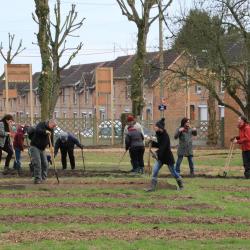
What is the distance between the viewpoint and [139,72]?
36344 millimetres

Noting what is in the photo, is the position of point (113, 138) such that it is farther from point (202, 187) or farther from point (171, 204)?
point (171, 204)

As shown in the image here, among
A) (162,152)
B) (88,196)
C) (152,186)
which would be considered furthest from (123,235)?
(162,152)

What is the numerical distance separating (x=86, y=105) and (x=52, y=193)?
6522cm

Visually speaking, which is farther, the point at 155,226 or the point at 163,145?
the point at 163,145

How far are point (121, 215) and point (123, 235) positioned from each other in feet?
6.05

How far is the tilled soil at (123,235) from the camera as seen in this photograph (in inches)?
386

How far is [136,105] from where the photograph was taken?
37.9 m

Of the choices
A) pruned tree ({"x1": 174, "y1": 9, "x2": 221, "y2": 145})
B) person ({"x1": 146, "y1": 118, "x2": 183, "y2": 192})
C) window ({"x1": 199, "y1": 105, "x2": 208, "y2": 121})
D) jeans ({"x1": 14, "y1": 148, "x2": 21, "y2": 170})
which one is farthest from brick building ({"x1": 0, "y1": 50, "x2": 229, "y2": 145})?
person ({"x1": 146, "y1": 118, "x2": 183, "y2": 192})

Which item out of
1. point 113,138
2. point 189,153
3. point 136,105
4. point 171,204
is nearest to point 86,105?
point 113,138

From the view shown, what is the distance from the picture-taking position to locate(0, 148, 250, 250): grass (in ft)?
31.3

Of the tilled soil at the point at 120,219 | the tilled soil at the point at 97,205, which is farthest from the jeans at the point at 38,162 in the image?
the tilled soil at the point at 120,219

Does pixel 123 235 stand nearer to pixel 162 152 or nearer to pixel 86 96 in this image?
pixel 162 152

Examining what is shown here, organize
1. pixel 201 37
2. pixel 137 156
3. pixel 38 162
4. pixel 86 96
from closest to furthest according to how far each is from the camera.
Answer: pixel 38 162 → pixel 137 156 → pixel 201 37 → pixel 86 96

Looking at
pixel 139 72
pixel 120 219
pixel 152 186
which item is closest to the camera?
pixel 120 219
